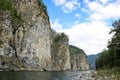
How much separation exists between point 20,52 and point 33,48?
12.8 meters

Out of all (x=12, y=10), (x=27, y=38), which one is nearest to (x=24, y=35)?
(x=27, y=38)

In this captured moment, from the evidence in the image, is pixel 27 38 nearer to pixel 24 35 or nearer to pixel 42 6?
pixel 24 35

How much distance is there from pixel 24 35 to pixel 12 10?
14.1 metres

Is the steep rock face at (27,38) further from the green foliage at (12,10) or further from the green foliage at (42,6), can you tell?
the green foliage at (12,10)

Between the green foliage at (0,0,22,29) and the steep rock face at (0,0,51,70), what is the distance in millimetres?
1864

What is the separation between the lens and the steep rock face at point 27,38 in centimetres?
12543

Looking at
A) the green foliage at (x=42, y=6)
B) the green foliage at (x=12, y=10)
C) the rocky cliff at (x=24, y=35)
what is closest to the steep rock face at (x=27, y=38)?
the rocky cliff at (x=24, y=35)

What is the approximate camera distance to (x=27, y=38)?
478 ft

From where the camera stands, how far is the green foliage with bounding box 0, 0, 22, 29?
433 ft

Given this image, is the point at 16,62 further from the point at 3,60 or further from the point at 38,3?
the point at 38,3

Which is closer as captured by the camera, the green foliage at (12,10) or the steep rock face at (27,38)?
the steep rock face at (27,38)

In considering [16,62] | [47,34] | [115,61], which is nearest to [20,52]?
[16,62]

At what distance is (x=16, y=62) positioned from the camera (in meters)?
128

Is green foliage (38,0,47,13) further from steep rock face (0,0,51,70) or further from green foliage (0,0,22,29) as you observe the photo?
green foliage (0,0,22,29)
